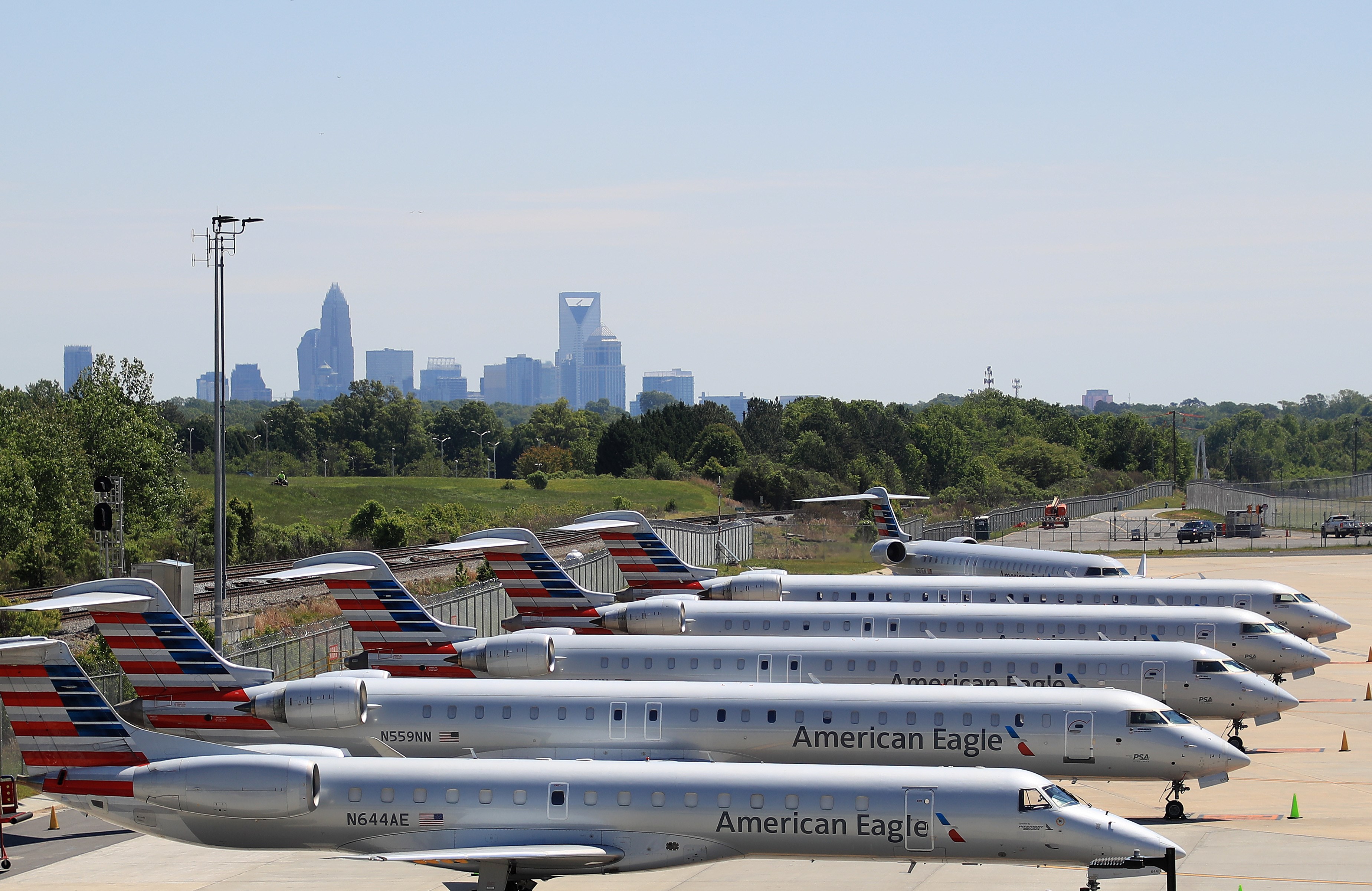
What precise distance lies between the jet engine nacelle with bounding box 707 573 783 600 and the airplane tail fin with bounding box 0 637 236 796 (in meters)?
26.7

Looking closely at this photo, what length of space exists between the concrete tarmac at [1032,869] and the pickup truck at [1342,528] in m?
74.9

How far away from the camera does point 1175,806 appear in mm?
28203

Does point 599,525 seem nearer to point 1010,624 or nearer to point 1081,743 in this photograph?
point 1010,624

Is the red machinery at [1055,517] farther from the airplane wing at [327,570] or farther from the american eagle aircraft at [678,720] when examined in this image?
the airplane wing at [327,570]

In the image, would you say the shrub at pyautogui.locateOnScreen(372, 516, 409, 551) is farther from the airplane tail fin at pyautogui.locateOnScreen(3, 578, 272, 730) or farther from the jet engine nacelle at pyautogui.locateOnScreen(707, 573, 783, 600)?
the airplane tail fin at pyautogui.locateOnScreen(3, 578, 272, 730)

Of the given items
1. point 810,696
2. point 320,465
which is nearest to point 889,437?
point 320,465

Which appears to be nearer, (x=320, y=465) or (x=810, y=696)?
(x=810, y=696)

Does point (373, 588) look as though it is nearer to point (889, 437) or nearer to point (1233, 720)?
point (1233, 720)

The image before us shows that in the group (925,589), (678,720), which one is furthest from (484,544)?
(925,589)

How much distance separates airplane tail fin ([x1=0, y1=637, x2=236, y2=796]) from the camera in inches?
882

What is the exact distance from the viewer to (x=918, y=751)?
90.3ft

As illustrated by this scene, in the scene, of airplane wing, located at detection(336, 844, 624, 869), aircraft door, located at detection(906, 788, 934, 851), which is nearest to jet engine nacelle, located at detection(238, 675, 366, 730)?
airplane wing, located at detection(336, 844, 624, 869)

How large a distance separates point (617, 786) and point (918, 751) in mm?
7780

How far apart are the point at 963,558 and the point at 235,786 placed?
46862 mm
